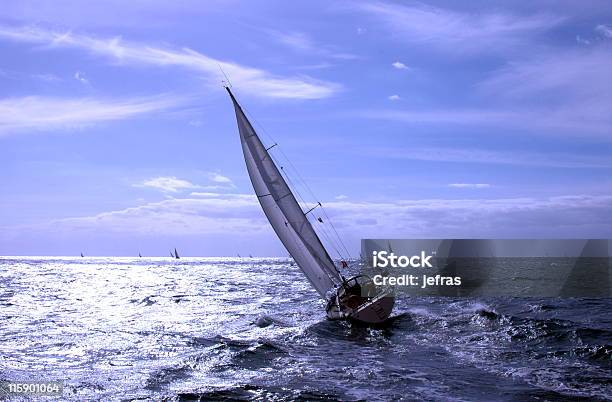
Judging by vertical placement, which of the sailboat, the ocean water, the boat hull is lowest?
the ocean water

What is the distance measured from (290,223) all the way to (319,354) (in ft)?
36.8

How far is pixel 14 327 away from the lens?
3247 cm

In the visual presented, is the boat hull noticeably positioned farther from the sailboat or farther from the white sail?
the white sail

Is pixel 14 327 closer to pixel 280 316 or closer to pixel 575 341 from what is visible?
Result: pixel 280 316

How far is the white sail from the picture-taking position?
33031 millimetres

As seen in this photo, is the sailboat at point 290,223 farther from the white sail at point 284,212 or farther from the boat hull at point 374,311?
the boat hull at point 374,311

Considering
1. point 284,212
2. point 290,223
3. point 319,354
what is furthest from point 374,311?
point 284,212

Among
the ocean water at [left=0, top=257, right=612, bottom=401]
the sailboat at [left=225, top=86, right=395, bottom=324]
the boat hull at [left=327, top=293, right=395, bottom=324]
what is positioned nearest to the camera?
the ocean water at [left=0, top=257, right=612, bottom=401]

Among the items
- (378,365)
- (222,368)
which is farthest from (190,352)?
(378,365)

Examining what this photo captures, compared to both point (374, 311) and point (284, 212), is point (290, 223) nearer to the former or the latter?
point (284, 212)

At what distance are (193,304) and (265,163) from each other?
2004 centimetres

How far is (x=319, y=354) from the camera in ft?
76.8

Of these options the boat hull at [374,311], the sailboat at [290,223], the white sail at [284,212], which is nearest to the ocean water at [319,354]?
the boat hull at [374,311]

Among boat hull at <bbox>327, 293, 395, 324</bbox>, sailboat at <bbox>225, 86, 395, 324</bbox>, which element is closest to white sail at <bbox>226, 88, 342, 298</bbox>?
sailboat at <bbox>225, 86, 395, 324</bbox>
